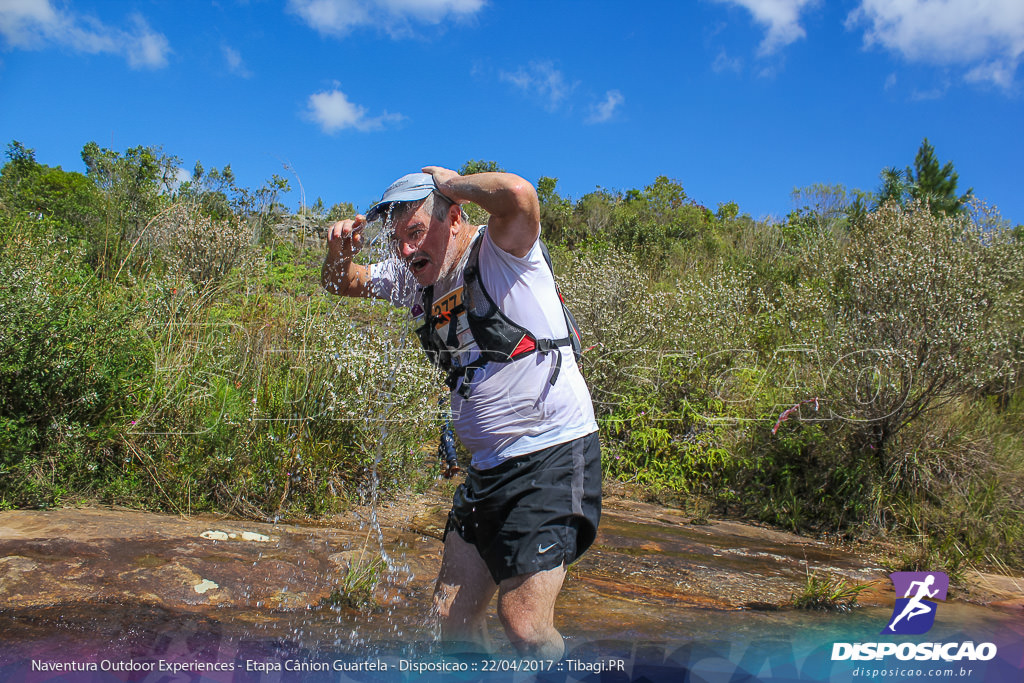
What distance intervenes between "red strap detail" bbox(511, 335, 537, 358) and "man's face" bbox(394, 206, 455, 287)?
16.4 inches

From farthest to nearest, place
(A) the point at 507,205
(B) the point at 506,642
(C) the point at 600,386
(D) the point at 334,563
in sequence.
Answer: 1. (C) the point at 600,386
2. (D) the point at 334,563
3. (B) the point at 506,642
4. (A) the point at 507,205

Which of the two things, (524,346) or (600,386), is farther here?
(600,386)

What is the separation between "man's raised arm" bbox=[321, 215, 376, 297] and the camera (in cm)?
284

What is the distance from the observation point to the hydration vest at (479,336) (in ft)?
7.38

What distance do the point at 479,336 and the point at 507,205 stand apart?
434mm

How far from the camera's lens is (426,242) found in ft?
8.00

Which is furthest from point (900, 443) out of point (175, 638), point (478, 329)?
point (175, 638)

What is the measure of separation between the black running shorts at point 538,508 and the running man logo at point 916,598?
2.59 meters

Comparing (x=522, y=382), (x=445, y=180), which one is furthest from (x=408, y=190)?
(x=522, y=382)

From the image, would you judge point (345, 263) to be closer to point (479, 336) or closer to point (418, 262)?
point (418, 262)

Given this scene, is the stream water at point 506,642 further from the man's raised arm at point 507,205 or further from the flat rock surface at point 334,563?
the man's raised arm at point 507,205

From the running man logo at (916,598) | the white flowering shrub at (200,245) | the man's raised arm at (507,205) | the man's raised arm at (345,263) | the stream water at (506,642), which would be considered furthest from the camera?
the white flowering shrub at (200,245)

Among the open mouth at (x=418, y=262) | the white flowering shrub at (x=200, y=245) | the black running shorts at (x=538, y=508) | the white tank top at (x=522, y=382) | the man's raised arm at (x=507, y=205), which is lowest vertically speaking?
the black running shorts at (x=538, y=508)

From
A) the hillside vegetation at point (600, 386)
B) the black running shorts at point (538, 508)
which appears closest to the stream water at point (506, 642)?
the black running shorts at point (538, 508)
